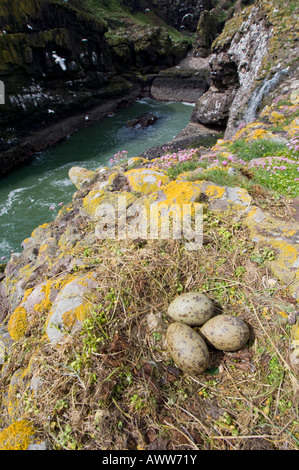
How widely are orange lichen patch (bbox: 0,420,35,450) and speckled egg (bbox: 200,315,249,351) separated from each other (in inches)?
64.9

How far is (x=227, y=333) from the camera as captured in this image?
2320 mm

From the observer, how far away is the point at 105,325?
2512 mm

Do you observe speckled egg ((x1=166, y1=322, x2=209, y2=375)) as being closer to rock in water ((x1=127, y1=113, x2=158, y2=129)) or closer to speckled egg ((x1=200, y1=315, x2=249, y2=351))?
speckled egg ((x1=200, y1=315, x2=249, y2=351))

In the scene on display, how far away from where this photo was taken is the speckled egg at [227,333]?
2.32m

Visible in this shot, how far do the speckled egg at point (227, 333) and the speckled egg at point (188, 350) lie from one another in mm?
113

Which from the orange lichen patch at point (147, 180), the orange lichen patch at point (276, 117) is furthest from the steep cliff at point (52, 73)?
the orange lichen patch at point (276, 117)

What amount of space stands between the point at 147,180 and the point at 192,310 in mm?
2842

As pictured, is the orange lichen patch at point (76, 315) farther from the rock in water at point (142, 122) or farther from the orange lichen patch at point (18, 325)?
the rock in water at point (142, 122)

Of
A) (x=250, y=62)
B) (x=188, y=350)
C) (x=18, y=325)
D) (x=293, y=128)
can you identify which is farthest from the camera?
(x=250, y=62)

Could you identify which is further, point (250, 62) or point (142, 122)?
point (142, 122)

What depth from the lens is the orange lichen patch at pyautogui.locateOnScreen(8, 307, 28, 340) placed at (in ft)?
9.55

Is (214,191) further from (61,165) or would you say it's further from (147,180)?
(61,165)

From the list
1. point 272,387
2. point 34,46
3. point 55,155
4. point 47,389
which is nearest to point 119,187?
point 47,389

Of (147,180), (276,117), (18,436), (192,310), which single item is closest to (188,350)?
(192,310)
